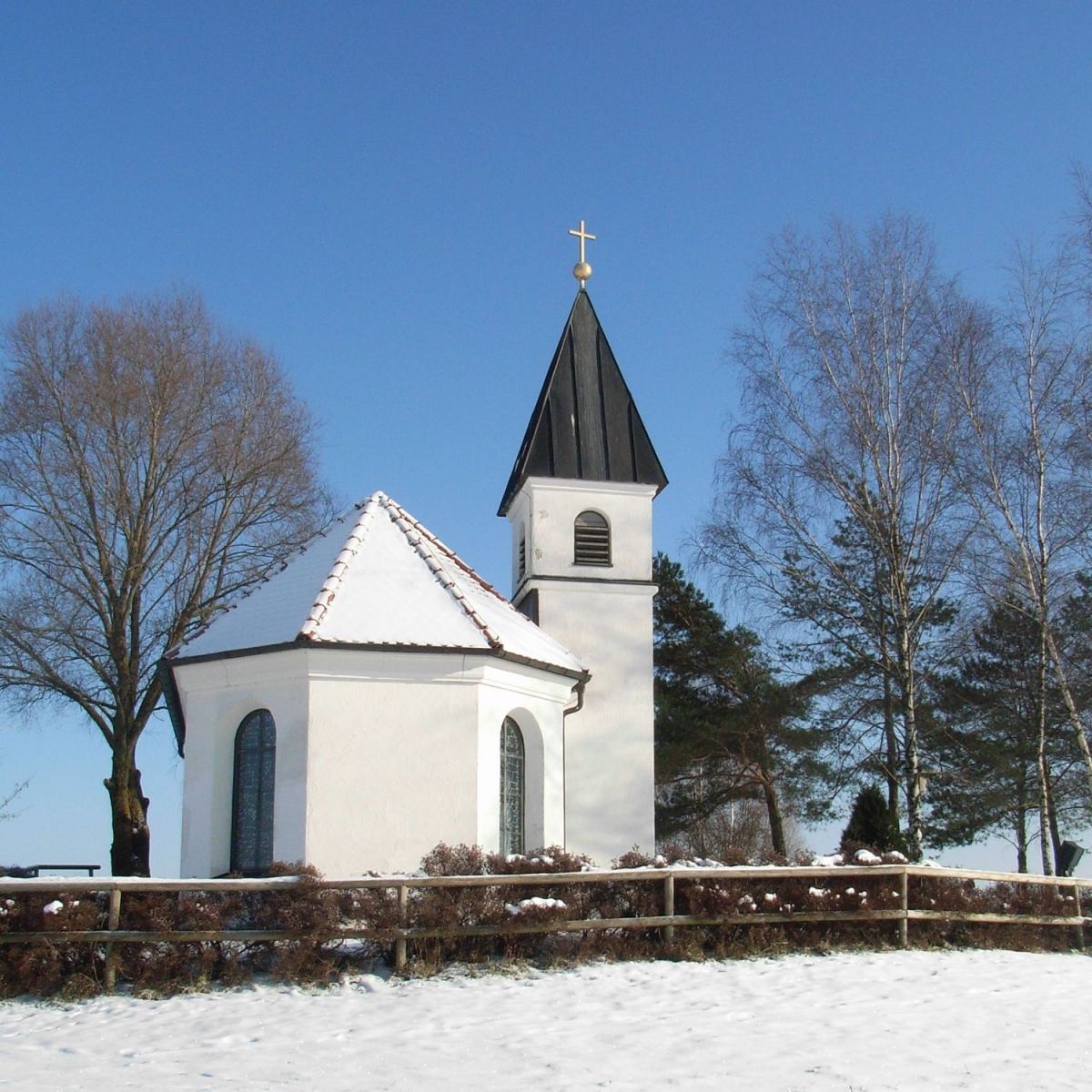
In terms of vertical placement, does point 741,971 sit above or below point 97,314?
below

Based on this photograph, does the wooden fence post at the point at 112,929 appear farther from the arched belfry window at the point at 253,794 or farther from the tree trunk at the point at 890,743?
the tree trunk at the point at 890,743

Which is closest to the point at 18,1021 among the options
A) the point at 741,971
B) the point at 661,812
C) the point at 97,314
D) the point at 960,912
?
the point at 741,971

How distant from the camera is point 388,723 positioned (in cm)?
1661

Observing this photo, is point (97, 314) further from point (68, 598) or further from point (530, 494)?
point (530, 494)

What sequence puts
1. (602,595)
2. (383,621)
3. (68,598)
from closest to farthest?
(383,621), (602,595), (68,598)

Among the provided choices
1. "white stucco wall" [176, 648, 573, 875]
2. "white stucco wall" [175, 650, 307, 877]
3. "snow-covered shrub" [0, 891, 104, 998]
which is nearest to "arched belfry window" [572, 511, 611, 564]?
"white stucco wall" [176, 648, 573, 875]

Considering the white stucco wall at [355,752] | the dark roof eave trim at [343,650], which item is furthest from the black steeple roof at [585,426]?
the white stucco wall at [355,752]

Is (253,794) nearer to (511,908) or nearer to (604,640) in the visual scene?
(511,908)

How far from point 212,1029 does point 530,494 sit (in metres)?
14.1

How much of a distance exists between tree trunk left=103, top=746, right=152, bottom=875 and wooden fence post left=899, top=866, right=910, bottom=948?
52.4ft

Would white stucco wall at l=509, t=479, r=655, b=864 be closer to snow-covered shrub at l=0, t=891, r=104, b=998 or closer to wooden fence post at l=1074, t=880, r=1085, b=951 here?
wooden fence post at l=1074, t=880, r=1085, b=951

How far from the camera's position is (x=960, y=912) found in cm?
1441

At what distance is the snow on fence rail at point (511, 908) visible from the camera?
Result: 1206 cm

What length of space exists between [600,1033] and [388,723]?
7071mm
